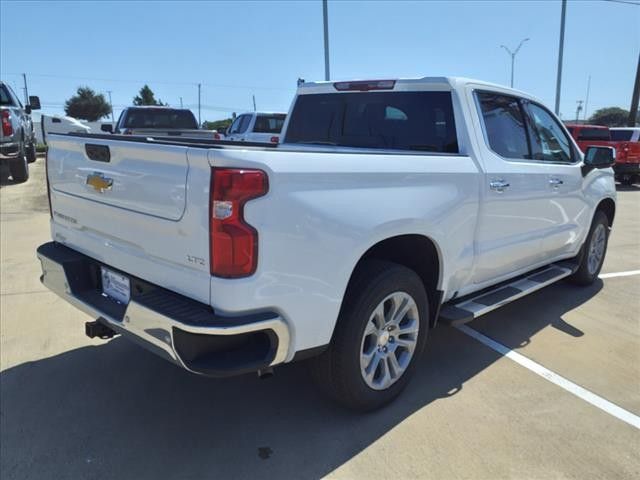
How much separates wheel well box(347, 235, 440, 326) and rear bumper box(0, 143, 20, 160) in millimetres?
10312

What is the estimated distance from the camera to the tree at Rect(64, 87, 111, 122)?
226 feet

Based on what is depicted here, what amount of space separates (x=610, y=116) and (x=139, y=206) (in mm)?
78490

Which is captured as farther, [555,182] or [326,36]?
[326,36]

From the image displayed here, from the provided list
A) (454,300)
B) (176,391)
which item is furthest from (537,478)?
(176,391)

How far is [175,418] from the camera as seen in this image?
3012mm

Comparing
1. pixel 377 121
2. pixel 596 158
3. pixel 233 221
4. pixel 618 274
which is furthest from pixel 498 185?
pixel 618 274

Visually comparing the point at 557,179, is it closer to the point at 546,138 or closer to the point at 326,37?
the point at 546,138

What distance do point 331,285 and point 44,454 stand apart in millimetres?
1698

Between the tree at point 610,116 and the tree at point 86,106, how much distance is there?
62777 mm

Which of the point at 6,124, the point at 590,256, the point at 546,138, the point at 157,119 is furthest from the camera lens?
the point at 157,119

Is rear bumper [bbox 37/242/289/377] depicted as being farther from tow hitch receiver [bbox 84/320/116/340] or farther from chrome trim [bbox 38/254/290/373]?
tow hitch receiver [bbox 84/320/116/340]

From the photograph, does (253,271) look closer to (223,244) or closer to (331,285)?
(223,244)

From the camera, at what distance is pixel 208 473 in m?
2.55

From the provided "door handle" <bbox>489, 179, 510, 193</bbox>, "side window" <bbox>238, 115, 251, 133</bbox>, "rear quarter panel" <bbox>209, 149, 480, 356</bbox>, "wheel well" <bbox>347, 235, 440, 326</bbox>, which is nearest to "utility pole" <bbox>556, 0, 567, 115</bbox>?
"side window" <bbox>238, 115, 251, 133</bbox>
